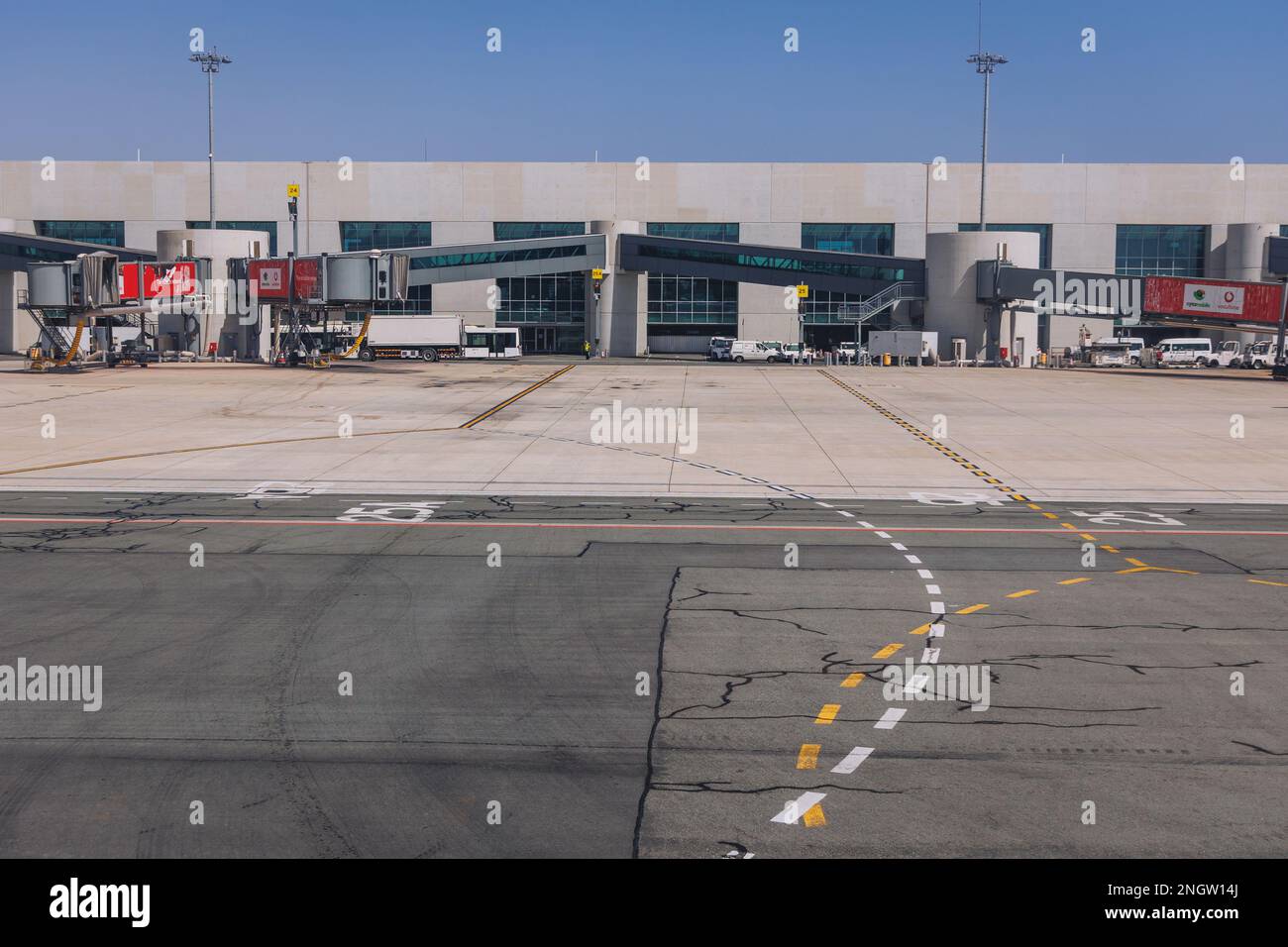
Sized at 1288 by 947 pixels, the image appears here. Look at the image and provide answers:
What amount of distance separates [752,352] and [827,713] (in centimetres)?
8199

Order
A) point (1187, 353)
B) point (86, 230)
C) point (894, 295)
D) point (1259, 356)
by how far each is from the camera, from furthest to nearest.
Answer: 1. point (86, 230)
2. point (1187, 353)
3. point (1259, 356)
4. point (894, 295)

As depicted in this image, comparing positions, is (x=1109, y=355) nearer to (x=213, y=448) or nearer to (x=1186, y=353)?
(x=1186, y=353)

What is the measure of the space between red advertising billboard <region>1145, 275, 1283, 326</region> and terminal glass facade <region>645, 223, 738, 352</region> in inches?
1613

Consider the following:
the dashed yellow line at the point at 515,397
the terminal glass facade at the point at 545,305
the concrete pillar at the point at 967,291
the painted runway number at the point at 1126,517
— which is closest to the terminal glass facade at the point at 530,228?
the terminal glass facade at the point at 545,305

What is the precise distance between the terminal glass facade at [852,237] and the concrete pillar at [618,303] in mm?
17956

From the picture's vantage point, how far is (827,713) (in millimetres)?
12844

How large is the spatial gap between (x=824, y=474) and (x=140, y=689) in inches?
919

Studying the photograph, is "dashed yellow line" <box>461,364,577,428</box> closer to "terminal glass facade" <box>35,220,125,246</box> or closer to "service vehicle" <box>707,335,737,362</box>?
"service vehicle" <box>707,335,737,362</box>

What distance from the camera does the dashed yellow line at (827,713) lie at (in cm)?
1258

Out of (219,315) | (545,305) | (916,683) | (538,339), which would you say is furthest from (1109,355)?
(916,683)

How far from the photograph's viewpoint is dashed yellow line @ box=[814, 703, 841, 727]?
41.3 feet

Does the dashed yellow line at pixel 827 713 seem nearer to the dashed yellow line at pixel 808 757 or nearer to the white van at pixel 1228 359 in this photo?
the dashed yellow line at pixel 808 757
